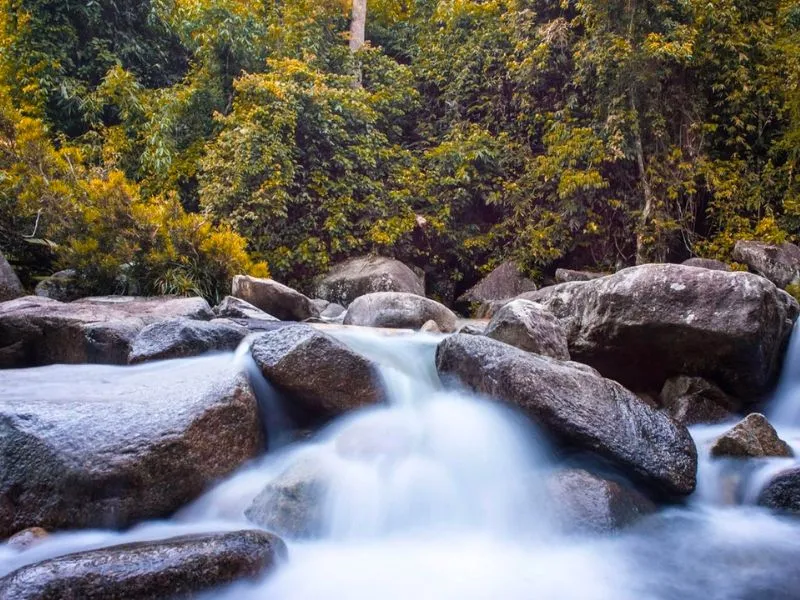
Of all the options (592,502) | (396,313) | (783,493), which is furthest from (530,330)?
(396,313)

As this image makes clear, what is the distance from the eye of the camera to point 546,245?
10.5m

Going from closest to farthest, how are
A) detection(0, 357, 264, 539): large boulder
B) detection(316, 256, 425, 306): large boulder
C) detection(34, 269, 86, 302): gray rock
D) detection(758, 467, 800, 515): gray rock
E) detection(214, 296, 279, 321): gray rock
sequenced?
detection(0, 357, 264, 539): large boulder, detection(758, 467, 800, 515): gray rock, detection(214, 296, 279, 321): gray rock, detection(34, 269, 86, 302): gray rock, detection(316, 256, 425, 306): large boulder

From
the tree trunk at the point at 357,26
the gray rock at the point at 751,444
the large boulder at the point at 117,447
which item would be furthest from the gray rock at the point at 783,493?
the tree trunk at the point at 357,26

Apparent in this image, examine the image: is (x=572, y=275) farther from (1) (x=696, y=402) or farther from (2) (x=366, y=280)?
(1) (x=696, y=402)

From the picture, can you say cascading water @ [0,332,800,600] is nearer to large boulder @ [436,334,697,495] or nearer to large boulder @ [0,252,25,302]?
large boulder @ [436,334,697,495]

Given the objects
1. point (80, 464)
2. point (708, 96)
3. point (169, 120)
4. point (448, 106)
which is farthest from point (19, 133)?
point (708, 96)

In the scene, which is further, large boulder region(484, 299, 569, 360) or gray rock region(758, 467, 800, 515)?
large boulder region(484, 299, 569, 360)

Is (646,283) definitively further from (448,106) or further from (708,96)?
(448,106)

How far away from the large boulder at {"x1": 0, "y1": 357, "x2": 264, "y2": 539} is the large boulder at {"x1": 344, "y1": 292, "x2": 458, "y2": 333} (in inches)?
139

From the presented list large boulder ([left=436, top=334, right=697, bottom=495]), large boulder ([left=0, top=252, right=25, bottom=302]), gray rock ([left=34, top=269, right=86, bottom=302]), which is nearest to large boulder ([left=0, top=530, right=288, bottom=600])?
large boulder ([left=436, top=334, right=697, bottom=495])

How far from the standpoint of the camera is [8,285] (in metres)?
6.57

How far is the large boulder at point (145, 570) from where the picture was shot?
210 centimetres

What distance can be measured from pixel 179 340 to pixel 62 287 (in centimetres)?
431

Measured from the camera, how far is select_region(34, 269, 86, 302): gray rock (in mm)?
7484
